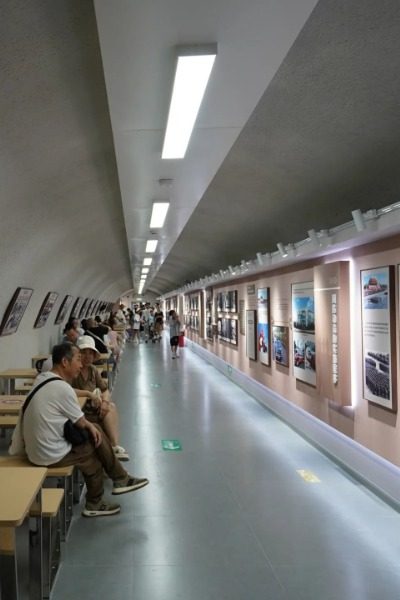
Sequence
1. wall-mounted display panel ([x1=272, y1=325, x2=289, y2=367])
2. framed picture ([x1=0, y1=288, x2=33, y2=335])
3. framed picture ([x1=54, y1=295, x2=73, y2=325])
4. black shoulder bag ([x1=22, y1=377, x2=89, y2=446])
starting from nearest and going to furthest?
black shoulder bag ([x1=22, y1=377, x2=89, y2=446]) < framed picture ([x1=0, y1=288, x2=33, y2=335]) < wall-mounted display panel ([x1=272, y1=325, x2=289, y2=367]) < framed picture ([x1=54, y1=295, x2=73, y2=325])

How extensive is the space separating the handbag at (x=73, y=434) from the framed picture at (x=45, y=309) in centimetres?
Result: 673

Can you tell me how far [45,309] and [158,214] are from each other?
437 cm

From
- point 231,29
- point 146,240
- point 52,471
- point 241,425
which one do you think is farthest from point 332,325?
point 146,240

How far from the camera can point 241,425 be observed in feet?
27.2

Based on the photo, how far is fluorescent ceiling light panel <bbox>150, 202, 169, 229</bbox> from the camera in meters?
6.73

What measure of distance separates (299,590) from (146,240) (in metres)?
8.30

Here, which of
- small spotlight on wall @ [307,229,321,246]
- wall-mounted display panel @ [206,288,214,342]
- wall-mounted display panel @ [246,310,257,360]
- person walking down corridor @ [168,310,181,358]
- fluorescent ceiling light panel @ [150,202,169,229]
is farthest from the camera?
person walking down corridor @ [168,310,181,358]

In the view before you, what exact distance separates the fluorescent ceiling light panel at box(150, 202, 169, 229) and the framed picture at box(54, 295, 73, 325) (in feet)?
16.9

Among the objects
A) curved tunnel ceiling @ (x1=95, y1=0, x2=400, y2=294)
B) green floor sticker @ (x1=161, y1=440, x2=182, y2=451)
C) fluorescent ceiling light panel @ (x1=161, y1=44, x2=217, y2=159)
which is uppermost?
curved tunnel ceiling @ (x1=95, y1=0, x2=400, y2=294)

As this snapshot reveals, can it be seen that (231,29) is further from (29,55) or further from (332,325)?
(332,325)

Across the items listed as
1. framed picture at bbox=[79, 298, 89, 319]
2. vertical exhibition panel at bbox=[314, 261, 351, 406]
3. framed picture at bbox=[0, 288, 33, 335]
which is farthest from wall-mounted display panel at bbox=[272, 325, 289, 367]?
framed picture at bbox=[79, 298, 89, 319]

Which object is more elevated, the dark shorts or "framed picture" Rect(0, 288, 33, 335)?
"framed picture" Rect(0, 288, 33, 335)

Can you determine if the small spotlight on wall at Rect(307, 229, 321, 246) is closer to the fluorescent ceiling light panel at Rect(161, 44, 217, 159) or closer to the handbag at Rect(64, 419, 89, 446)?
the fluorescent ceiling light panel at Rect(161, 44, 217, 159)

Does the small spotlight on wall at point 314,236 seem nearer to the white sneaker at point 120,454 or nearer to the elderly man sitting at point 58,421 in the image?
the elderly man sitting at point 58,421
